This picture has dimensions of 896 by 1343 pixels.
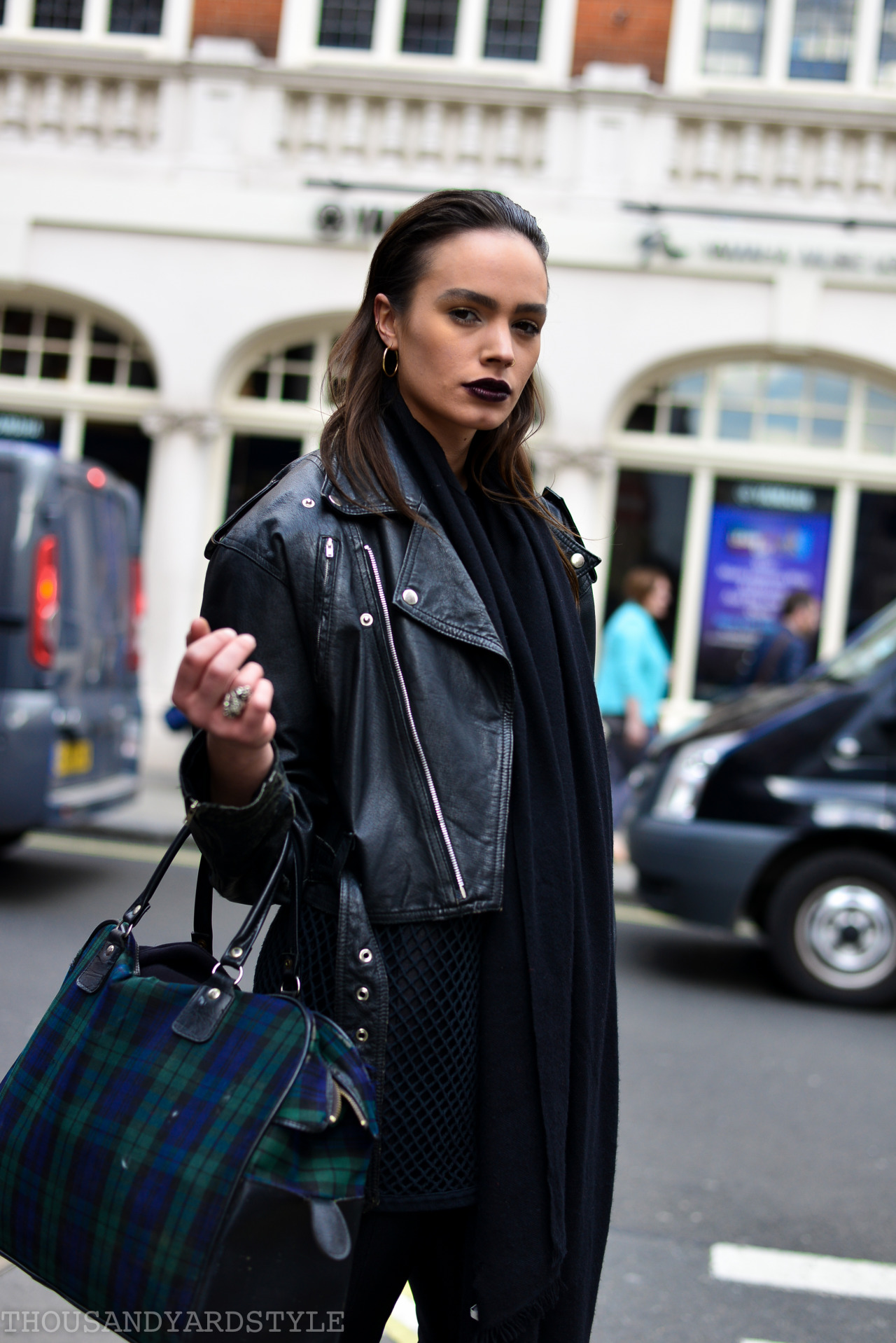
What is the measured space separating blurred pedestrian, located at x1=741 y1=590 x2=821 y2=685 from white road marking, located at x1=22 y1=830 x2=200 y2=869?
13.5 ft

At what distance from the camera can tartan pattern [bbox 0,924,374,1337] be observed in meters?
1.28

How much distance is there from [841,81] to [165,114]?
19.2 ft

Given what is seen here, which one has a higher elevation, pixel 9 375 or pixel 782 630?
pixel 9 375

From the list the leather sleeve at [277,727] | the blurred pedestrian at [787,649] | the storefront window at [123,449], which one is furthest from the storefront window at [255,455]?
the leather sleeve at [277,727]

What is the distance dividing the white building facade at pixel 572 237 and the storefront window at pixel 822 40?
2cm

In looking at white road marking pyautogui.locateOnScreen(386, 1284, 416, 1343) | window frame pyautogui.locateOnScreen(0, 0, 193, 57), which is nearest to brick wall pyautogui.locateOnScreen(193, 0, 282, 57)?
window frame pyautogui.locateOnScreen(0, 0, 193, 57)

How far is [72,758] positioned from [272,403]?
243 inches

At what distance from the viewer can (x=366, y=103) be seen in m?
12.0

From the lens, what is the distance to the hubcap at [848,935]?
19.8ft

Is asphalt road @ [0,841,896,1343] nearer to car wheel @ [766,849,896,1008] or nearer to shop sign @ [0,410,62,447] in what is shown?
car wheel @ [766,849,896,1008]

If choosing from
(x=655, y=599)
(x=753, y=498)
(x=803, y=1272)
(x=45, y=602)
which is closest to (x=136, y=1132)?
(x=803, y=1272)

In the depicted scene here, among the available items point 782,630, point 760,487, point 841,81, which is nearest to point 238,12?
point 841,81

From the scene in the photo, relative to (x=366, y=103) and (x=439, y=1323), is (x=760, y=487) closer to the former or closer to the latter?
(x=366, y=103)

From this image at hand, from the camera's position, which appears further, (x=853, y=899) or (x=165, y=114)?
(x=165, y=114)
